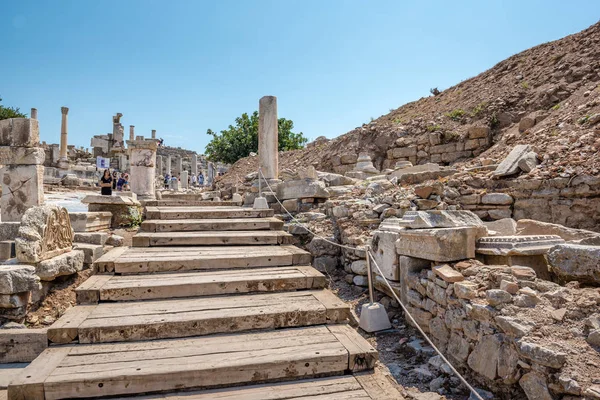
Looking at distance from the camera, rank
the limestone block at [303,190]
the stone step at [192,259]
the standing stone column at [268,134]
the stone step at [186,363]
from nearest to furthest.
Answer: the stone step at [186,363] < the stone step at [192,259] < the limestone block at [303,190] < the standing stone column at [268,134]

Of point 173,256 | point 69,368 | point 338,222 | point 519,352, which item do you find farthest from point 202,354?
point 338,222

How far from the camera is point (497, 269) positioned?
10.9 ft

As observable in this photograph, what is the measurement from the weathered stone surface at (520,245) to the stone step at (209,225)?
3.41 meters

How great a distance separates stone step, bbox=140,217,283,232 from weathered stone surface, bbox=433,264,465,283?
10.3 ft

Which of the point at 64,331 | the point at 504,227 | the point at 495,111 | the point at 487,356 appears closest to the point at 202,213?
the point at 64,331

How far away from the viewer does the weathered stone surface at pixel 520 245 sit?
11.5 ft

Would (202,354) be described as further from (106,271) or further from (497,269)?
(497,269)

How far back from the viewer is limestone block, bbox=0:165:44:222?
631cm

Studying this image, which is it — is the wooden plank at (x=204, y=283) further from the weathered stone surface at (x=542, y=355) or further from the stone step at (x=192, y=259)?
the weathered stone surface at (x=542, y=355)

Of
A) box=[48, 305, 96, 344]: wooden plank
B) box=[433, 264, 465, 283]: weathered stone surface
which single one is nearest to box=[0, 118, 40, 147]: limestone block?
box=[48, 305, 96, 344]: wooden plank

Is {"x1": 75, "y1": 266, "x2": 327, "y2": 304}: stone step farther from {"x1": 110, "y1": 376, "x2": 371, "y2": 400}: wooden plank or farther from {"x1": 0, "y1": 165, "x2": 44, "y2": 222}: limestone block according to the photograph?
{"x1": 0, "y1": 165, "x2": 44, "y2": 222}: limestone block

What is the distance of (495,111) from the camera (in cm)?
1416

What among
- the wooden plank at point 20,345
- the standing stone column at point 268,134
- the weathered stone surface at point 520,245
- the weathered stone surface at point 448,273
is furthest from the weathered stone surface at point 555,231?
the standing stone column at point 268,134

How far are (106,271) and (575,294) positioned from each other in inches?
180
